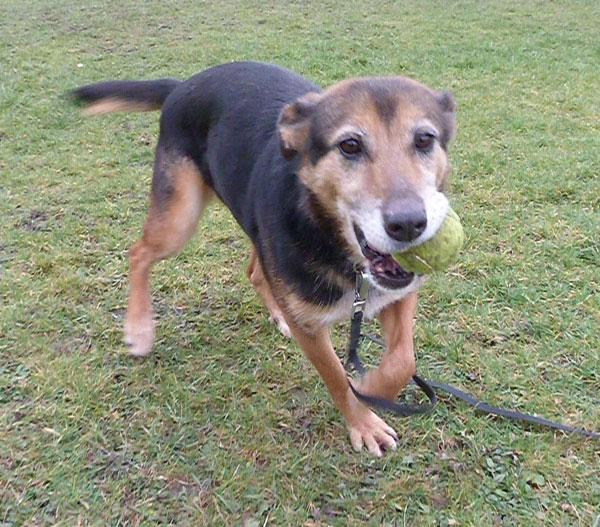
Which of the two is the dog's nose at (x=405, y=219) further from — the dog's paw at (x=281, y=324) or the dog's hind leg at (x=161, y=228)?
the dog's hind leg at (x=161, y=228)

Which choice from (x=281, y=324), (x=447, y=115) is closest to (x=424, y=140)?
(x=447, y=115)

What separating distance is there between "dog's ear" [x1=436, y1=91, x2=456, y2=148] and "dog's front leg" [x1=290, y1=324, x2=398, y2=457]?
3.27 ft

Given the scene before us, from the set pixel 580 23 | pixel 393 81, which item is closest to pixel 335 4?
pixel 580 23

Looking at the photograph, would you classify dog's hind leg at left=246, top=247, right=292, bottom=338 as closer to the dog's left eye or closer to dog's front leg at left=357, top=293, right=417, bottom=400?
dog's front leg at left=357, top=293, right=417, bottom=400

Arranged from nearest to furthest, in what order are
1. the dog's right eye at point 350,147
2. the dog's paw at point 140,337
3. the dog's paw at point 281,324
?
the dog's right eye at point 350,147, the dog's paw at point 140,337, the dog's paw at point 281,324

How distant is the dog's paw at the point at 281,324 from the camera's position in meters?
3.65

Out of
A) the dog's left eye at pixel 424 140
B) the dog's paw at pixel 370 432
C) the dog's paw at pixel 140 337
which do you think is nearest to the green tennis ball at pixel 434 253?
the dog's left eye at pixel 424 140

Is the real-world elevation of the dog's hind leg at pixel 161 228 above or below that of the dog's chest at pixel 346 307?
below

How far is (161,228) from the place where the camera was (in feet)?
11.7

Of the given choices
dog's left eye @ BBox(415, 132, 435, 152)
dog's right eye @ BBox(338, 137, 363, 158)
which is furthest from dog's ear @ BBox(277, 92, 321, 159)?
dog's left eye @ BBox(415, 132, 435, 152)

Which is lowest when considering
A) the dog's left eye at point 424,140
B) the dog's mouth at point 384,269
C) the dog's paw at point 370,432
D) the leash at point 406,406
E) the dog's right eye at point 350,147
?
the dog's paw at point 370,432

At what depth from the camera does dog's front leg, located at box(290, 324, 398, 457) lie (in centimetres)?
275

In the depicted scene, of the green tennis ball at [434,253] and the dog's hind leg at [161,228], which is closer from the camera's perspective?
the green tennis ball at [434,253]

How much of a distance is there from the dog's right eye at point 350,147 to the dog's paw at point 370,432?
1237 mm
